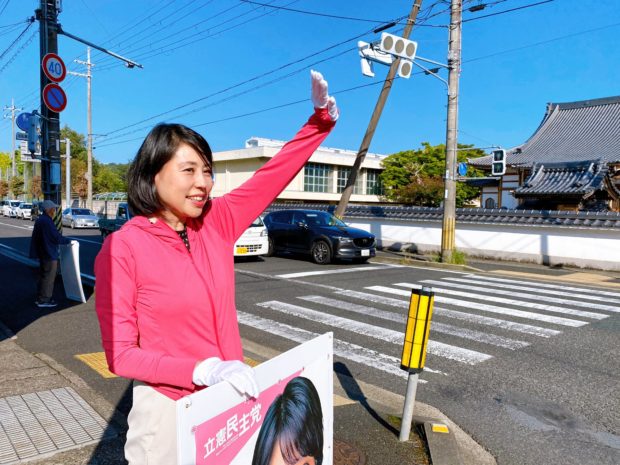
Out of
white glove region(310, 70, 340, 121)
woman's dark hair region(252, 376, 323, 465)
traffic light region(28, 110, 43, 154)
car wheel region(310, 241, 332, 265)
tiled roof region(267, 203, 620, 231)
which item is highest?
traffic light region(28, 110, 43, 154)

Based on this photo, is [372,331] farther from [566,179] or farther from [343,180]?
[343,180]

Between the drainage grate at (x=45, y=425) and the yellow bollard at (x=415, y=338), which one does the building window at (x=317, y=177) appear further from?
the yellow bollard at (x=415, y=338)

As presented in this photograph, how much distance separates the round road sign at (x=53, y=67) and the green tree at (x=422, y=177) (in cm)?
3092

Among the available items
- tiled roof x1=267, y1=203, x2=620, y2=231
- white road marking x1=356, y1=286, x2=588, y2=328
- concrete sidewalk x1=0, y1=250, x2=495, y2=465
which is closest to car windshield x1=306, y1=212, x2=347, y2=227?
white road marking x1=356, y1=286, x2=588, y2=328

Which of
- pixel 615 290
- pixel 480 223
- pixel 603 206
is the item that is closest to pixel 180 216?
pixel 615 290

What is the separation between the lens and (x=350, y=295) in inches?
355

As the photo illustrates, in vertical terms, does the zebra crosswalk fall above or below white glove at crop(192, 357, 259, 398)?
below

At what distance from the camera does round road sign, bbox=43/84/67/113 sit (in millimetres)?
8961

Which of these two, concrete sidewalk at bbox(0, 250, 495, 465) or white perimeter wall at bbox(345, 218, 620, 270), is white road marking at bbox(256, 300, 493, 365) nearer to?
concrete sidewalk at bbox(0, 250, 495, 465)

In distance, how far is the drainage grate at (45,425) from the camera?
3.07 meters

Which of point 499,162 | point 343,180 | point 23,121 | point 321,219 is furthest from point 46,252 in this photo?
point 343,180

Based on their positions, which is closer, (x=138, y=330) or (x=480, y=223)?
(x=138, y=330)

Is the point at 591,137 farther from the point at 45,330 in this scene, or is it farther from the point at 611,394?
the point at 45,330

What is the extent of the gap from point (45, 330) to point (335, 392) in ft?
13.9
